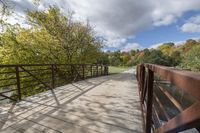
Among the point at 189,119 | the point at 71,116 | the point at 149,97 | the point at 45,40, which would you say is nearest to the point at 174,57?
the point at 45,40

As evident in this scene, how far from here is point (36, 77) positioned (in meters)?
5.52

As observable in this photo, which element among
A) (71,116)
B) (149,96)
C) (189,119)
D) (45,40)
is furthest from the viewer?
(45,40)

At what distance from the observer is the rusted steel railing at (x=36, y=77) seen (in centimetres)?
433

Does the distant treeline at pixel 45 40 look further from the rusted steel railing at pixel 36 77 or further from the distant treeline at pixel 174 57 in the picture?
the distant treeline at pixel 174 57

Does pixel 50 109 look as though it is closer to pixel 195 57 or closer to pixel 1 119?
pixel 1 119

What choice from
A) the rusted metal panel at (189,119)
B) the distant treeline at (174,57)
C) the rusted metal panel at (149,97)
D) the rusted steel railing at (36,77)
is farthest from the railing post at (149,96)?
the distant treeline at (174,57)

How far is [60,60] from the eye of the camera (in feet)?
39.1

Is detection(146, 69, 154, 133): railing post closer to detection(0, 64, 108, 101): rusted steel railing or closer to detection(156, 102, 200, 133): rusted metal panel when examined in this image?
detection(156, 102, 200, 133): rusted metal panel

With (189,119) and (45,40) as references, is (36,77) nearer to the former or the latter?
(189,119)

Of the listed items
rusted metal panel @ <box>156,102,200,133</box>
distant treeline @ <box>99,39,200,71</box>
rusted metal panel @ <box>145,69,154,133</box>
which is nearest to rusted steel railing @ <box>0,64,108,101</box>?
rusted metal panel @ <box>145,69,154,133</box>

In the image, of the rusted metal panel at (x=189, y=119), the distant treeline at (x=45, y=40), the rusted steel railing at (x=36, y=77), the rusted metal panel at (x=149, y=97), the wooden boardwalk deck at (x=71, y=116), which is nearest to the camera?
the rusted metal panel at (x=189, y=119)

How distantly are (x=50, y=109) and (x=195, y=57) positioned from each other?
55.1 ft

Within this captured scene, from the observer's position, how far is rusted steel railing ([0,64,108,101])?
433 centimetres

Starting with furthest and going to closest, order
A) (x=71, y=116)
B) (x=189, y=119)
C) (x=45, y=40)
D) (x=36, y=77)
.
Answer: (x=45, y=40), (x=36, y=77), (x=71, y=116), (x=189, y=119)
